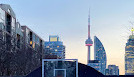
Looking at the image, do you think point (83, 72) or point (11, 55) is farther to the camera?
point (11, 55)

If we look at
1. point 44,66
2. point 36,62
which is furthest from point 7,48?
point 44,66

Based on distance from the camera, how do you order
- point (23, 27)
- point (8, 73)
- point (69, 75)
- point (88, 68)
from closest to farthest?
point (69, 75)
point (88, 68)
point (8, 73)
point (23, 27)

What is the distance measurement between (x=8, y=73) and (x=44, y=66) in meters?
32.3

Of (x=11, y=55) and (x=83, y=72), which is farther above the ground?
(x=11, y=55)

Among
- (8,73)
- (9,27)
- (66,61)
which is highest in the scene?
(9,27)

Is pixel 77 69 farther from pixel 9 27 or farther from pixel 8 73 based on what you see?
pixel 9 27

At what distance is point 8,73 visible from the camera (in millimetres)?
58438

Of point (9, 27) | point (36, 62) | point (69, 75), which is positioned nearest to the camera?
point (69, 75)

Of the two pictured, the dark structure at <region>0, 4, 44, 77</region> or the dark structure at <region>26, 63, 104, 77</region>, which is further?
the dark structure at <region>0, 4, 44, 77</region>

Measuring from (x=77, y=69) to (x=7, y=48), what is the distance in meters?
31.3

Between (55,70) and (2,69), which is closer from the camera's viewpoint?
(55,70)

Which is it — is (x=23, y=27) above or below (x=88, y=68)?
above

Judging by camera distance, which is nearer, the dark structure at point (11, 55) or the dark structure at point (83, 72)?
the dark structure at point (83, 72)

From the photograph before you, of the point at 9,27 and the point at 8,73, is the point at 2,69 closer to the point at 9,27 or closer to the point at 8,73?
the point at 8,73
